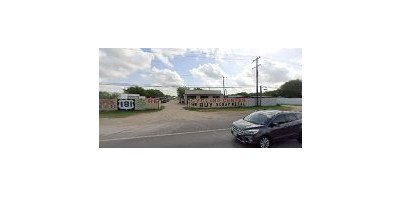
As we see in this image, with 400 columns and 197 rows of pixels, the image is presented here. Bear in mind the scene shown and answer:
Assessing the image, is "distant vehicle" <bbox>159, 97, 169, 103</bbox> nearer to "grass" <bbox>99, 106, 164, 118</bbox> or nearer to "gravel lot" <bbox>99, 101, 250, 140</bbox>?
"gravel lot" <bbox>99, 101, 250, 140</bbox>

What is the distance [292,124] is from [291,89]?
1.13 meters

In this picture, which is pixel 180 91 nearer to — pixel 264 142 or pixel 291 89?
pixel 264 142

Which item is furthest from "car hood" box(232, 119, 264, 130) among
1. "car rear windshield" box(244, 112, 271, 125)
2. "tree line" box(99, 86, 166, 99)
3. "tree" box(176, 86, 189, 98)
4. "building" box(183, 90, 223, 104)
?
"tree line" box(99, 86, 166, 99)

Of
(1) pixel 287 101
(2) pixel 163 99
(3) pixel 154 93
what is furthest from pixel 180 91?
(1) pixel 287 101

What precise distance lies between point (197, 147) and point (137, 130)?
2226 mm

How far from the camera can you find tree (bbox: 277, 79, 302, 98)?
5.61 m

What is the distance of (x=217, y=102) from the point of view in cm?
684

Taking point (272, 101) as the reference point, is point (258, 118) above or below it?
below

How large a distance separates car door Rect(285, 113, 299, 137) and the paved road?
10.2 inches

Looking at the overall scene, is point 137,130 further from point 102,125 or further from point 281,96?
point 281,96

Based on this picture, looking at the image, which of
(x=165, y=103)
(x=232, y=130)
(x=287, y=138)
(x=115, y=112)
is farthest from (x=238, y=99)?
(x=115, y=112)

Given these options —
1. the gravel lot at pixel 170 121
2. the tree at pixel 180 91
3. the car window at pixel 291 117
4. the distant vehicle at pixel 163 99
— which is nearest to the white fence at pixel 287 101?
the car window at pixel 291 117

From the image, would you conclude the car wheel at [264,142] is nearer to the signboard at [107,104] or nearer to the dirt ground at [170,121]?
the dirt ground at [170,121]

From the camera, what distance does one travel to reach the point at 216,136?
603 centimetres
